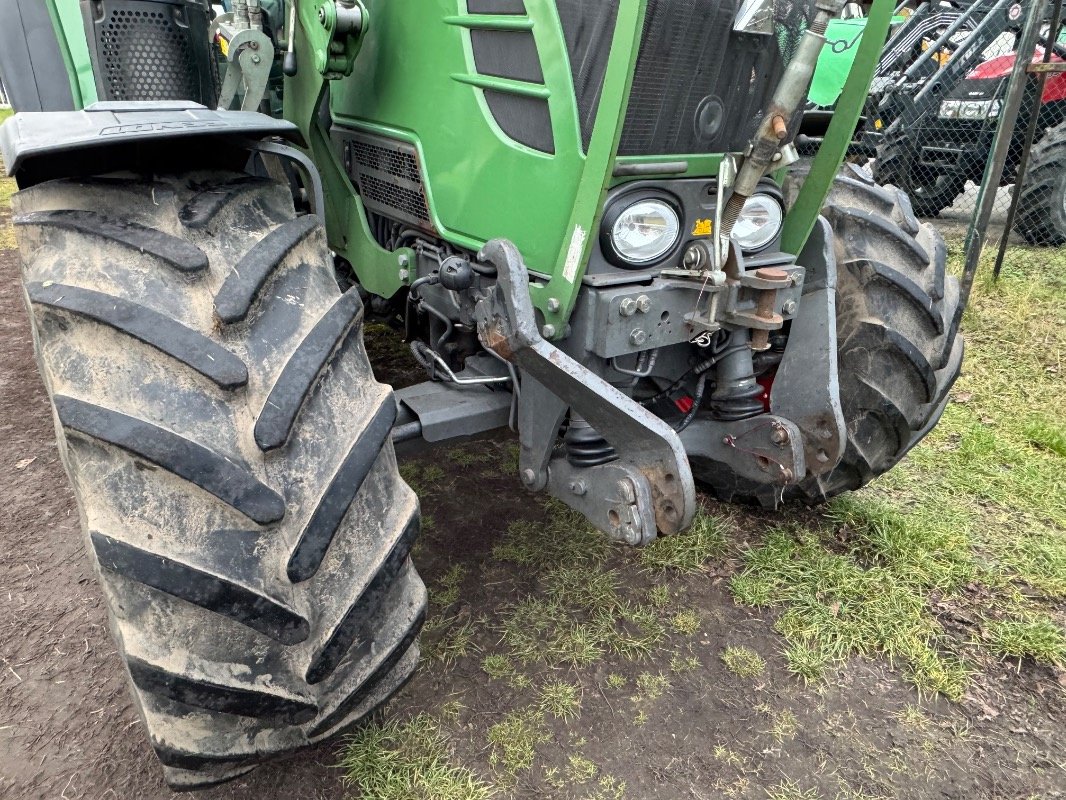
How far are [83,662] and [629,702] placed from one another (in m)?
1.51

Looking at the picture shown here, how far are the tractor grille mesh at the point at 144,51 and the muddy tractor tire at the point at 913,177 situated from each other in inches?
279

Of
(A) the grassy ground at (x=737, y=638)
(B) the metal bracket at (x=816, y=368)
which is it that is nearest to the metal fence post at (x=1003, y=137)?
(A) the grassy ground at (x=737, y=638)

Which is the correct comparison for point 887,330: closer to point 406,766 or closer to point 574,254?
point 574,254

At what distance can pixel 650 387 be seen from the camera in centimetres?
233

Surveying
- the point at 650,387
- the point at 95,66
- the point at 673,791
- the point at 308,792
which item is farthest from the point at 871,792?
the point at 95,66

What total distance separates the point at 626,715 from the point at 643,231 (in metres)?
1.25

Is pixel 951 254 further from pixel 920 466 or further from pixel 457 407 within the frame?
pixel 457 407

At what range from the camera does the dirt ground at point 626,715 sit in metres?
1.88

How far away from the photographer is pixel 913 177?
782cm

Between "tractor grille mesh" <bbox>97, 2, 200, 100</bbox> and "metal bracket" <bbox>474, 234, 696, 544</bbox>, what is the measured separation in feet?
4.08

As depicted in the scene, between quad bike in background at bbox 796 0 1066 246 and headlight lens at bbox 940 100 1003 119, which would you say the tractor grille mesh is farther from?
headlight lens at bbox 940 100 1003 119

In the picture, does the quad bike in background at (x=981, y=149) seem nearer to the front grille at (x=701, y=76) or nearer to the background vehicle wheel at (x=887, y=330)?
the background vehicle wheel at (x=887, y=330)

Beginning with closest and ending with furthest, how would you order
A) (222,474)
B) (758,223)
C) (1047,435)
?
(222,474) < (758,223) < (1047,435)

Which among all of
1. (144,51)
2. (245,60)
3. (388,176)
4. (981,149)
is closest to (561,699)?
(388,176)
